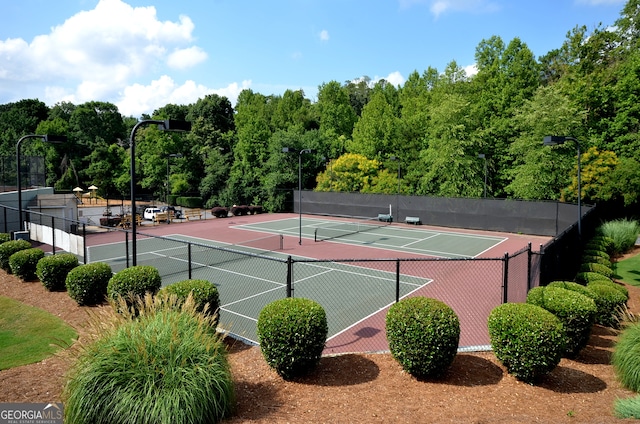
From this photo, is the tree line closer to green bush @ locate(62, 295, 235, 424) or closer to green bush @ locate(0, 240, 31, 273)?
green bush @ locate(0, 240, 31, 273)

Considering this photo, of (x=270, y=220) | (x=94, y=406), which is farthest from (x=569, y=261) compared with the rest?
(x=270, y=220)

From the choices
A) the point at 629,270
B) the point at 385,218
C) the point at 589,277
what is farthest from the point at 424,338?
the point at 385,218

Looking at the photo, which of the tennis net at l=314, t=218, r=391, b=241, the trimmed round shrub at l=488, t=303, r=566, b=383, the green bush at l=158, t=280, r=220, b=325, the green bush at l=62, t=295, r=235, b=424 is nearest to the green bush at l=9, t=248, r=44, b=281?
the green bush at l=158, t=280, r=220, b=325

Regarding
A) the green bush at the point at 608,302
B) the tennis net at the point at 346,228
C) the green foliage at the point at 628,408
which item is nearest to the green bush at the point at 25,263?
the green foliage at the point at 628,408

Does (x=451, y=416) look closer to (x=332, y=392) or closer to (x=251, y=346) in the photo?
(x=332, y=392)

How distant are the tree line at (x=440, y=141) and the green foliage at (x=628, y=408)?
2861cm

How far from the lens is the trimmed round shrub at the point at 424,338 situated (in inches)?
272

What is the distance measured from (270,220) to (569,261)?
28454 mm

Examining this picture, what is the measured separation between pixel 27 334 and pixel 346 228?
2694cm

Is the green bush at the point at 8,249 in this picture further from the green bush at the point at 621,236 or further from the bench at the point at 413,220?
the bench at the point at 413,220

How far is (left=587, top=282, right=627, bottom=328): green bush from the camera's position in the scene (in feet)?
35.1

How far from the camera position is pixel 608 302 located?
1071 centimetres

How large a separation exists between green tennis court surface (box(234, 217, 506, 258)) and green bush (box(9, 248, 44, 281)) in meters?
15.2

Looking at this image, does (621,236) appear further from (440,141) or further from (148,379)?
(148,379)
